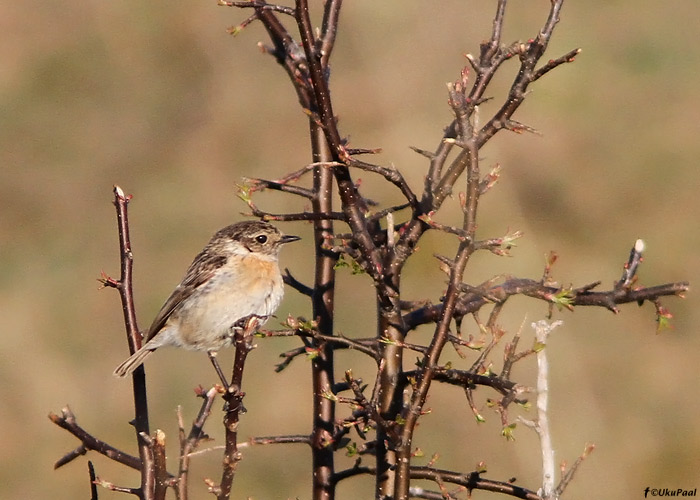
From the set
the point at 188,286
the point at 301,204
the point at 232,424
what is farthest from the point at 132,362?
the point at 301,204

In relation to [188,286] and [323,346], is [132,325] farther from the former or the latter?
[188,286]

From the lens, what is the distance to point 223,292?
6.07 metres

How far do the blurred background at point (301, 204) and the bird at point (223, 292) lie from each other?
3.34m

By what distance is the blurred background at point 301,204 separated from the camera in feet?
31.5

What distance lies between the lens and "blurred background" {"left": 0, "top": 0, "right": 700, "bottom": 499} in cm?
960

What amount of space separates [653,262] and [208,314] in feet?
21.9

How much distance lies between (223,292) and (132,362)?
2181 mm

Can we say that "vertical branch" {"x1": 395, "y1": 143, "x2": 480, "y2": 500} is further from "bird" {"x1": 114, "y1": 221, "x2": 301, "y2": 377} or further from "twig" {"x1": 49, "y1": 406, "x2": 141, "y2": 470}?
"bird" {"x1": 114, "y1": 221, "x2": 301, "y2": 377}

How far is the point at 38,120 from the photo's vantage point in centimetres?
1359

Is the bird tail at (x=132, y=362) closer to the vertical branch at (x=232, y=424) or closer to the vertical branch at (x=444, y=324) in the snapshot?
the vertical branch at (x=232, y=424)

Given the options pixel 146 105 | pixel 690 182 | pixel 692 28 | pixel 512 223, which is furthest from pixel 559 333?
pixel 146 105

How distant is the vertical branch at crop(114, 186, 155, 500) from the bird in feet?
6.27

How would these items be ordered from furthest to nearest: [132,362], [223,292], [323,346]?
[223,292]
[132,362]
[323,346]

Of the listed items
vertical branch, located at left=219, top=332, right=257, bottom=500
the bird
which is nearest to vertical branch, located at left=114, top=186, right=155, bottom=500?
vertical branch, located at left=219, top=332, right=257, bottom=500
